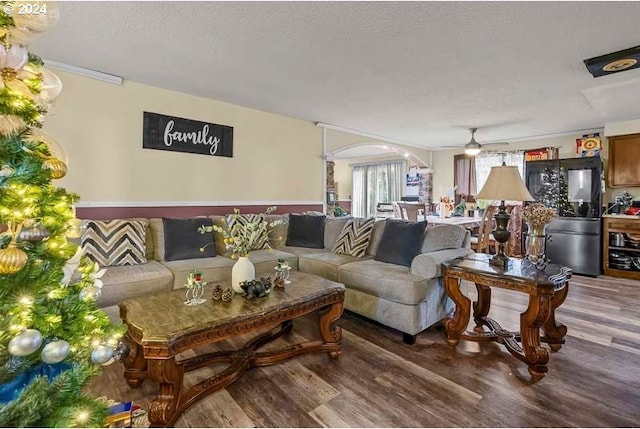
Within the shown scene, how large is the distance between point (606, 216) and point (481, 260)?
3.56 m

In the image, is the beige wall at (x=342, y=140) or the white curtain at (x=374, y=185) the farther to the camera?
the white curtain at (x=374, y=185)

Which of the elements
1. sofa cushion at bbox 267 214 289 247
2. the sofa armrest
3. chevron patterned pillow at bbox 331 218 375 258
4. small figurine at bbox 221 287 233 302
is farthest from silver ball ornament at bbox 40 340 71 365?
sofa cushion at bbox 267 214 289 247

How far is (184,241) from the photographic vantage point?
10.5ft

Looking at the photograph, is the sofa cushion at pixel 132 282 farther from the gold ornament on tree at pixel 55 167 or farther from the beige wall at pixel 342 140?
the beige wall at pixel 342 140

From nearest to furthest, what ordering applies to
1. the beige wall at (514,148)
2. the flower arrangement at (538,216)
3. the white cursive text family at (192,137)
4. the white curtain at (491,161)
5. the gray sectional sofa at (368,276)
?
1. the flower arrangement at (538,216)
2. the gray sectional sofa at (368,276)
3. the white cursive text family at (192,137)
4. the beige wall at (514,148)
5. the white curtain at (491,161)

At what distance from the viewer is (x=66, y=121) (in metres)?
2.96

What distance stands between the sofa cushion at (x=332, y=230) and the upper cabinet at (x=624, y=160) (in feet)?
13.6

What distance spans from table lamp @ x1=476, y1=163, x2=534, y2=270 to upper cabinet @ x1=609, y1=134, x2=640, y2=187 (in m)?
3.66

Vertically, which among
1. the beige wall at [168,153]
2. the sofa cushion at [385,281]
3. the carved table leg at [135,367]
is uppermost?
the beige wall at [168,153]

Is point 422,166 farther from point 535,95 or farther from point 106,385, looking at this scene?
point 106,385

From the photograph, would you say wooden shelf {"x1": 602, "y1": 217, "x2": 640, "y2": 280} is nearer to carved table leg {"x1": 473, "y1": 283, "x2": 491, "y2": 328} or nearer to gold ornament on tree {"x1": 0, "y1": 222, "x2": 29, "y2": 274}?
carved table leg {"x1": 473, "y1": 283, "x2": 491, "y2": 328}

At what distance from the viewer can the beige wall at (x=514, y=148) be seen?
199 inches

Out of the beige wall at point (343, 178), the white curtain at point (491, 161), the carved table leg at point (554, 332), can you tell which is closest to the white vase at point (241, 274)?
the carved table leg at point (554, 332)

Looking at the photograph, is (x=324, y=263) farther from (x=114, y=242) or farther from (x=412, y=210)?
(x=412, y=210)
